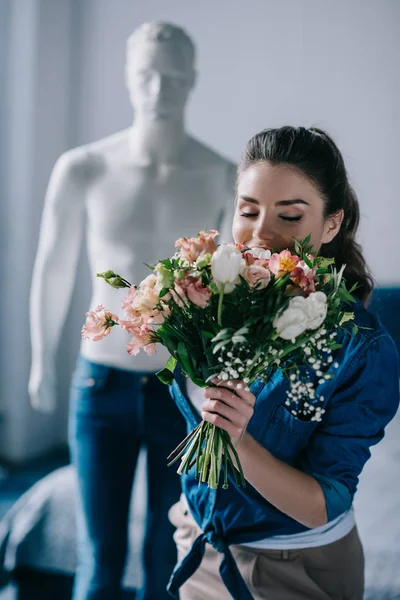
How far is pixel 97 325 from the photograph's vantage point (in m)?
1.06

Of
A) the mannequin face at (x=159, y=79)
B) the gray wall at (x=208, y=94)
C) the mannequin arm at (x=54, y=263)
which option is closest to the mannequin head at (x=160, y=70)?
the mannequin face at (x=159, y=79)

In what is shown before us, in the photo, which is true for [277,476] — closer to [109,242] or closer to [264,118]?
[109,242]

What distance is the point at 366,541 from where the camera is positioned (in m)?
1.94

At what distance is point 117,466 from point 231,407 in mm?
983

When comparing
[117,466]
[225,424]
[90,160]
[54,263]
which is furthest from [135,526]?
[225,424]

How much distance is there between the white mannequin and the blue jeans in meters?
0.09

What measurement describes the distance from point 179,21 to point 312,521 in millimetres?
2237

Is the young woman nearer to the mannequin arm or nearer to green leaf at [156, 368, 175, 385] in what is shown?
green leaf at [156, 368, 175, 385]

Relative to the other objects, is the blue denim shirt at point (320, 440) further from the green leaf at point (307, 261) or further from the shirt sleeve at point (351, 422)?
the green leaf at point (307, 261)

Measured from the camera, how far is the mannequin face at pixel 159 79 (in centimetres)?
196

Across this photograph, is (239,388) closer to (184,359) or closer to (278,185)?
(184,359)

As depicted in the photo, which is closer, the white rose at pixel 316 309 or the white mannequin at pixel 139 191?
the white rose at pixel 316 309

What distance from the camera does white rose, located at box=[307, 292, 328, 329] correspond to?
35.4 inches

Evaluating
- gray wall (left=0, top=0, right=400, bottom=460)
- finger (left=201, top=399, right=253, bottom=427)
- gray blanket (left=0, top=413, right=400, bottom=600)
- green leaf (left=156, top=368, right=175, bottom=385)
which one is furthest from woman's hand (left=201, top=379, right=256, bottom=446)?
gray wall (left=0, top=0, right=400, bottom=460)
